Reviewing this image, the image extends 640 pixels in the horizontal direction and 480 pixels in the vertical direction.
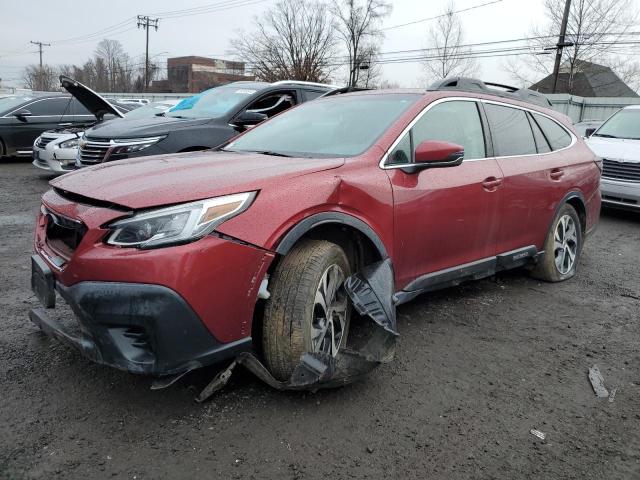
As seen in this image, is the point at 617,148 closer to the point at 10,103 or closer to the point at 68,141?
the point at 68,141

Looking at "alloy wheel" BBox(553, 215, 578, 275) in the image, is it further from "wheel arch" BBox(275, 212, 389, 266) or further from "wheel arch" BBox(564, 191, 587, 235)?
"wheel arch" BBox(275, 212, 389, 266)

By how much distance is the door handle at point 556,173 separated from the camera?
4.33 meters

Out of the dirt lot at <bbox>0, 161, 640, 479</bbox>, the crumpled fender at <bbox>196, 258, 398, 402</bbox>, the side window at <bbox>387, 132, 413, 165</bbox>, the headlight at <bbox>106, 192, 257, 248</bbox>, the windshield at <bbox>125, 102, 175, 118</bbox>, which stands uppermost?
the windshield at <bbox>125, 102, 175, 118</bbox>

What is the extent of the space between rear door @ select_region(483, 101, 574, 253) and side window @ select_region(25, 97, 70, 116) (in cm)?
1097

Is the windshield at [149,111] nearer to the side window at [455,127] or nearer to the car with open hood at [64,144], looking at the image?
the car with open hood at [64,144]

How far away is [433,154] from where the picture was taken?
3.04 metres

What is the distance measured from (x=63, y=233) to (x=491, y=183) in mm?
2694

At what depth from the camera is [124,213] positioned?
7.20 feet

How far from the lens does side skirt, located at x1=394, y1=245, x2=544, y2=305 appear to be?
3266 mm

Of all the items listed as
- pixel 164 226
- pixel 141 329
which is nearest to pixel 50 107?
pixel 164 226

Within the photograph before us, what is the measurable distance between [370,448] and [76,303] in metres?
1.38

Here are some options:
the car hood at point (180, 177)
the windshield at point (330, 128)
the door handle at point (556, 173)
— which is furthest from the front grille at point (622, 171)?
the car hood at point (180, 177)

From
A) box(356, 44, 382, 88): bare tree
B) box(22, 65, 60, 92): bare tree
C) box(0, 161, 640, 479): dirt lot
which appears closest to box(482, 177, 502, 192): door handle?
box(0, 161, 640, 479): dirt lot

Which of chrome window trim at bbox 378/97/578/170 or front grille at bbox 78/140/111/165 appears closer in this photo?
chrome window trim at bbox 378/97/578/170
